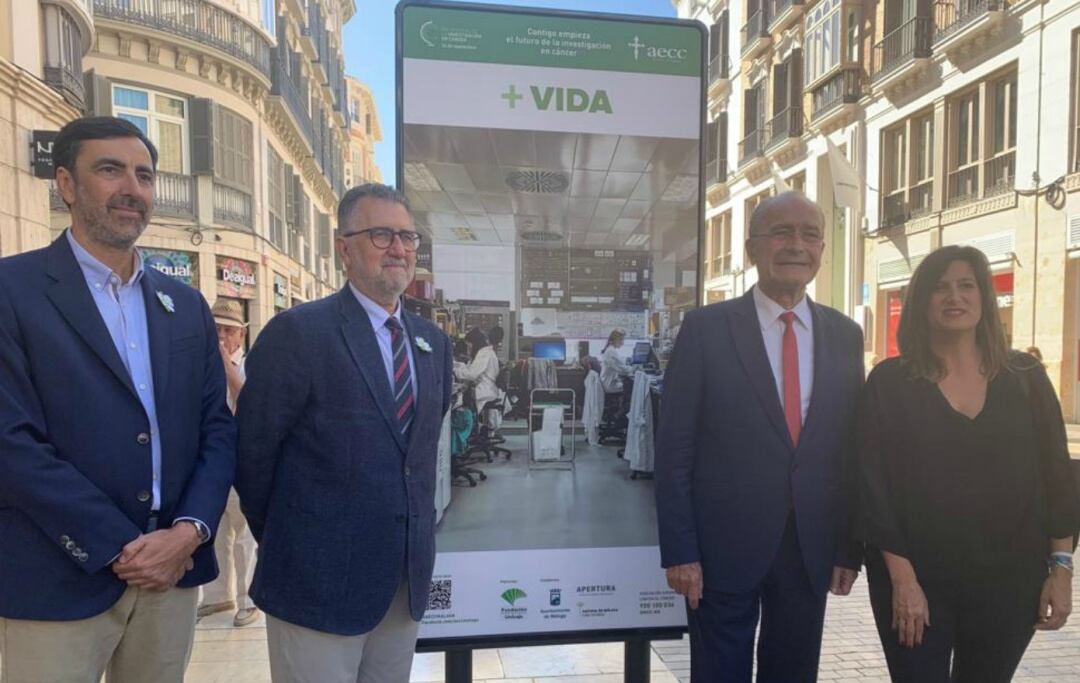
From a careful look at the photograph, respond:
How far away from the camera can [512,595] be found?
8.93 ft

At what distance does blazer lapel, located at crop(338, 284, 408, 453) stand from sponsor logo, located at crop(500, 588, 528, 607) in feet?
3.45

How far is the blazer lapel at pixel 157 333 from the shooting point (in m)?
1.88

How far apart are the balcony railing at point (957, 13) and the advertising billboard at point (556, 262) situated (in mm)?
14128

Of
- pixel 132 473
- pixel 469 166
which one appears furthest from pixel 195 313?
pixel 469 166

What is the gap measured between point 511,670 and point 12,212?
951 centimetres

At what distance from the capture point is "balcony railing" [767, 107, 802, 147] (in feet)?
67.2

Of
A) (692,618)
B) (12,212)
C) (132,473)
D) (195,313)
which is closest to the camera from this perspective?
(132,473)

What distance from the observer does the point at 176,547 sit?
1.80 metres

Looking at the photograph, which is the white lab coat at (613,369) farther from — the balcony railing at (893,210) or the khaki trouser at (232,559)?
the balcony railing at (893,210)

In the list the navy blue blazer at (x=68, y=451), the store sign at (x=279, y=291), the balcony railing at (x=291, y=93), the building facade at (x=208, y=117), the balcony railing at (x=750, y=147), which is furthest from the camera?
the balcony railing at (x=750, y=147)

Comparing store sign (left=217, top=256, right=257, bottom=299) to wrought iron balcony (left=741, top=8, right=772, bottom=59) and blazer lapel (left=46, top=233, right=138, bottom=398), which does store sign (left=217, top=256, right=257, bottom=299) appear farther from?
wrought iron balcony (left=741, top=8, right=772, bottom=59)

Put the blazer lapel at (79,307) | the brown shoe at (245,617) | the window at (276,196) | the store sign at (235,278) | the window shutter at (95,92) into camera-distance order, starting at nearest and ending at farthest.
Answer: the blazer lapel at (79,307), the brown shoe at (245,617), the window shutter at (95,92), the store sign at (235,278), the window at (276,196)

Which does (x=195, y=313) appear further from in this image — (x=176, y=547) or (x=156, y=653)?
(x=156, y=653)

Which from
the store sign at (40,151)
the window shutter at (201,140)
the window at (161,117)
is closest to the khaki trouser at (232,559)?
the store sign at (40,151)
